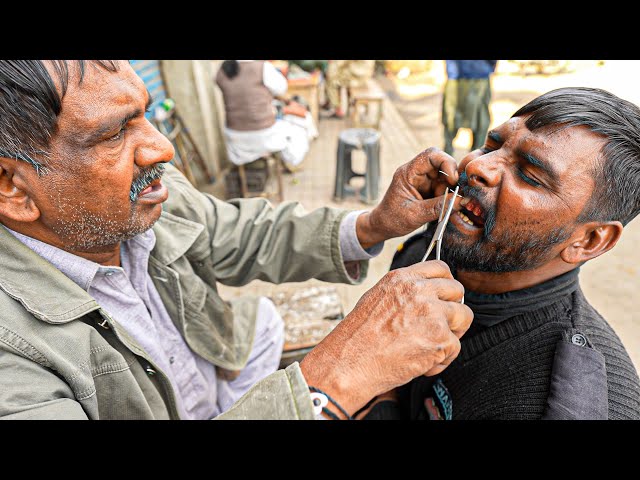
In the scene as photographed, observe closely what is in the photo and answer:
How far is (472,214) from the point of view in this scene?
1382 mm

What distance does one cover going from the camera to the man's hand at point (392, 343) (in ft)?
3.11

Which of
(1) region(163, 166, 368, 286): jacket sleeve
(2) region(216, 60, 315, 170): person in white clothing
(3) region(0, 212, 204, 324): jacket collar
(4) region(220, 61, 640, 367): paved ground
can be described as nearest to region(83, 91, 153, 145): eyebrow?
(3) region(0, 212, 204, 324): jacket collar

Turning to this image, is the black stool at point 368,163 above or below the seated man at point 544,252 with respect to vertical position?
below

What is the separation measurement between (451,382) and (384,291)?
0.67 metres

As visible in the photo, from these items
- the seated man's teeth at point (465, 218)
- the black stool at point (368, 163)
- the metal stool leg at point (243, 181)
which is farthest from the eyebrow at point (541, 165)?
the metal stool leg at point (243, 181)

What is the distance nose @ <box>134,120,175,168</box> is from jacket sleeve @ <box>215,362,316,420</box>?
84cm

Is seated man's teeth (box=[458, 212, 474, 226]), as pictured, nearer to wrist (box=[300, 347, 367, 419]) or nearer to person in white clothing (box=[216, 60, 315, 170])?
wrist (box=[300, 347, 367, 419])

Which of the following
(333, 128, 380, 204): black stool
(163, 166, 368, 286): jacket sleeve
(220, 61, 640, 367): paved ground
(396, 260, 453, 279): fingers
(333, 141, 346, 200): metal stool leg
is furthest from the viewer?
(333, 141, 346, 200): metal stool leg

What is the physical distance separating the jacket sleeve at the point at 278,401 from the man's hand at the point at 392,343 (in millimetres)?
45

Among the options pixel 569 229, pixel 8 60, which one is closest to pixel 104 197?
pixel 8 60

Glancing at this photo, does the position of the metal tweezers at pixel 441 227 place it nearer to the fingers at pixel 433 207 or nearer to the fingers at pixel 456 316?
the fingers at pixel 433 207

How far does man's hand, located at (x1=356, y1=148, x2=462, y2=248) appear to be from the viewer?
1.42m

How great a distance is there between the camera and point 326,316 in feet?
8.07

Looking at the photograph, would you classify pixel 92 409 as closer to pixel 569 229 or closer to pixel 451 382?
pixel 451 382
